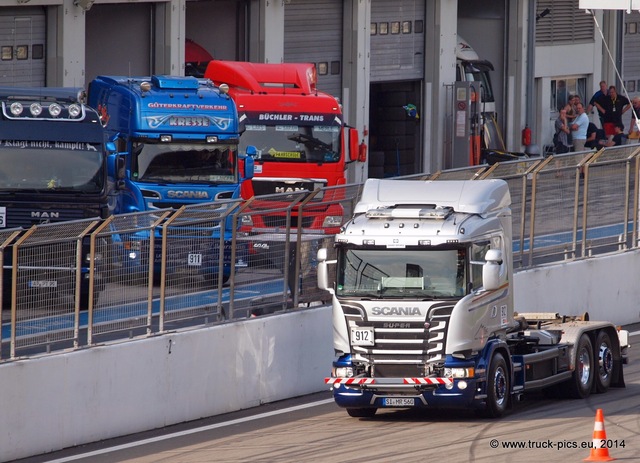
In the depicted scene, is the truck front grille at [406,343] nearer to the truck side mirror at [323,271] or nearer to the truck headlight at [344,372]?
the truck headlight at [344,372]

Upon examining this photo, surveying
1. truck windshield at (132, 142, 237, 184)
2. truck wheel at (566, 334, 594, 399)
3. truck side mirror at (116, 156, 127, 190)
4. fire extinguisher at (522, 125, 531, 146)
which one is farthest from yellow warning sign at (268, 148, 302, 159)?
fire extinguisher at (522, 125, 531, 146)

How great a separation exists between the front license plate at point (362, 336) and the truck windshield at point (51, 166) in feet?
22.0

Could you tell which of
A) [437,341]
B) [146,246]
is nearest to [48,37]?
[146,246]

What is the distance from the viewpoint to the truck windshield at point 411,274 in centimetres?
1650

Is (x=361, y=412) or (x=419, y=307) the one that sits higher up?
(x=419, y=307)

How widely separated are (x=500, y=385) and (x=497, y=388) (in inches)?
4.8

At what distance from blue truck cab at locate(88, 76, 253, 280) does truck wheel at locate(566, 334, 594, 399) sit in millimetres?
8391

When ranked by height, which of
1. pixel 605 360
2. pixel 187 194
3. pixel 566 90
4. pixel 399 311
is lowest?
pixel 605 360

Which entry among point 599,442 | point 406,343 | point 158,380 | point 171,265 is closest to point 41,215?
point 171,265

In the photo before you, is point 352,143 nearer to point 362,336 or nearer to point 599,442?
point 362,336

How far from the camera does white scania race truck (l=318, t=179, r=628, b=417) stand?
16.4 metres

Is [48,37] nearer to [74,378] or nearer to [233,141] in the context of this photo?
[233,141]

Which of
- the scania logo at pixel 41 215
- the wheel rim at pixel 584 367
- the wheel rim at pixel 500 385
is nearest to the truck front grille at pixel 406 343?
the wheel rim at pixel 500 385

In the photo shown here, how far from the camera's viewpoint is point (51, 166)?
21672mm
